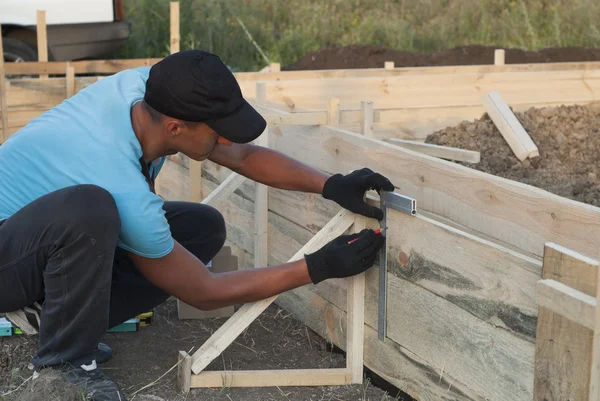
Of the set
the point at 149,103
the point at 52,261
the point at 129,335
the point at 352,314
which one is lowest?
the point at 129,335

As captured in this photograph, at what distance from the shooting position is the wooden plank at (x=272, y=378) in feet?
9.88

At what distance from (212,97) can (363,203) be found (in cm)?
71

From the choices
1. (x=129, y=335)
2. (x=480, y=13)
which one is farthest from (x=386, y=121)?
→ (x=480, y=13)

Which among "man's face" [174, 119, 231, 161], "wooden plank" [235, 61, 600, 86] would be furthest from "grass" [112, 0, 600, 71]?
"man's face" [174, 119, 231, 161]

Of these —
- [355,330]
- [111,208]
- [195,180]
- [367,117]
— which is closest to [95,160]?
[111,208]

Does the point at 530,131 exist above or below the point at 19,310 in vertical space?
above

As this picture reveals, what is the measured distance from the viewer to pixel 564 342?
1962mm

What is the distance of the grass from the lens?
40.8ft

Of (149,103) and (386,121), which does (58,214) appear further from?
(386,121)

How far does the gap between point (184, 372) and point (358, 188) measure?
96 centimetres

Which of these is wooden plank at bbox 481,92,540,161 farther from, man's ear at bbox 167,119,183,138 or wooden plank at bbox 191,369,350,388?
man's ear at bbox 167,119,183,138

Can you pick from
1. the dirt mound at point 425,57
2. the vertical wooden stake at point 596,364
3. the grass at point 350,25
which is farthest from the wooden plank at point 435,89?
the grass at point 350,25

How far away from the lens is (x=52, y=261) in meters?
2.67

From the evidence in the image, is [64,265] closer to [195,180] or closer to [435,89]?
[195,180]
